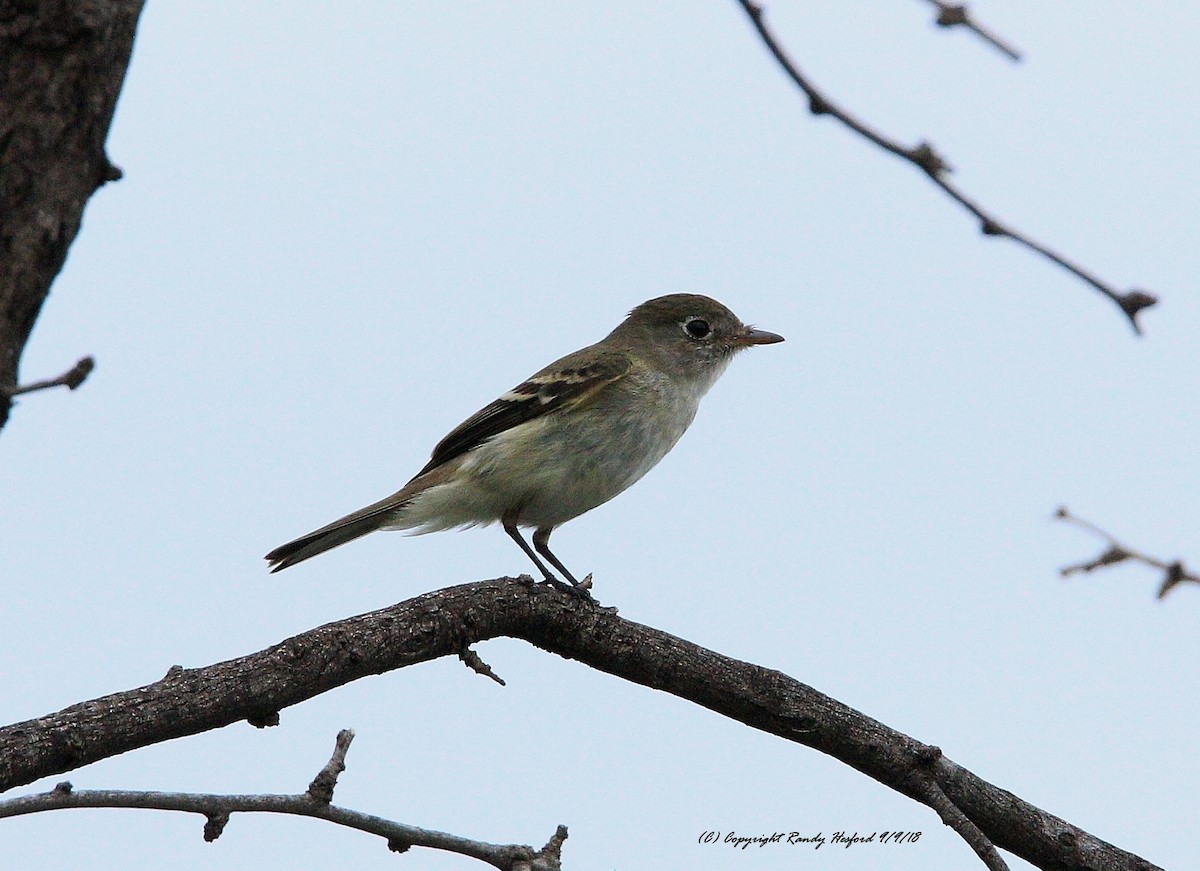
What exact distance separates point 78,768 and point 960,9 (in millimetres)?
3422

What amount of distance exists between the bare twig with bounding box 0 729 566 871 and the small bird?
3129mm

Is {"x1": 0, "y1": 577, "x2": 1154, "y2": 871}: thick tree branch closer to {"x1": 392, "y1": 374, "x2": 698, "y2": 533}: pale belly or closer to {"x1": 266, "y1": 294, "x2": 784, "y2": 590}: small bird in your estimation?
{"x1": 266, "y1": 294, "x2": 784, "y2": 590}: small bird

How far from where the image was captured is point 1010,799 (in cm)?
536

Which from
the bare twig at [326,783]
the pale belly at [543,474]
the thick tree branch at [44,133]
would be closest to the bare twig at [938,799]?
the bare twig at [326,783]

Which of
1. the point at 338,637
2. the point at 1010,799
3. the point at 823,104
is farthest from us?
the point at 1010,799

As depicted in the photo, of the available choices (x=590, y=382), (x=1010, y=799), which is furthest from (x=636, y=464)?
(x=1010, y=799)

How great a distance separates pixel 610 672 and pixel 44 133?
379 centimetres

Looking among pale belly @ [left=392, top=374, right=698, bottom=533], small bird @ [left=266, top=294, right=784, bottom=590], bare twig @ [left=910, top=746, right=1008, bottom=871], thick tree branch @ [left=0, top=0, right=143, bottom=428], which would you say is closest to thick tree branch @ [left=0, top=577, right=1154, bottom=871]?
bare twig @ [left=910, top=746, right=1008, bottom=871]

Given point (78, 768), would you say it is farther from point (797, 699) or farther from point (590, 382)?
point (590, 382)

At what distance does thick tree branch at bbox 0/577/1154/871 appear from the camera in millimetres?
4496

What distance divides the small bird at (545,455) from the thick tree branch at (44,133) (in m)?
4.92

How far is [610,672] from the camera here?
5699 mm

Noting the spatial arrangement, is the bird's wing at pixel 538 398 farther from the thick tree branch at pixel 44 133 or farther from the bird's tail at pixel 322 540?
the thick tree branch at pixel 44 133

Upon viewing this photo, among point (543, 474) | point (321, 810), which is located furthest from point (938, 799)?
point (543, 474)
